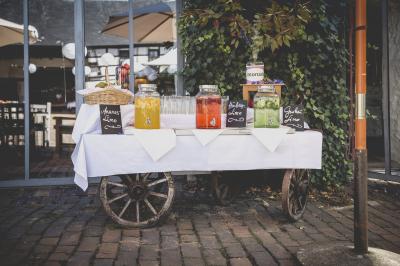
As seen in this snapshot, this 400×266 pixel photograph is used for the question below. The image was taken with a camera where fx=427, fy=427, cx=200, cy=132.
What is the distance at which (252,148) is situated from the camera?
391 centimetres

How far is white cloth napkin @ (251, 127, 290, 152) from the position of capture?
151 inches

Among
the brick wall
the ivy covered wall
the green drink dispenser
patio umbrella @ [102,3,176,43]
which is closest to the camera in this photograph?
the green drink dispenser

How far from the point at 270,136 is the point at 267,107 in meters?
0.30

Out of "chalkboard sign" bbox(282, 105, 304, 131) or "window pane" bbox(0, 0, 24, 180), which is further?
"window pane" bbox(0, 0, 24, 180)

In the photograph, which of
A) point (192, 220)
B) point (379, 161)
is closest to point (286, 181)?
point (192, 220)

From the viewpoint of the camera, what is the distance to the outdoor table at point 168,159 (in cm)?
368

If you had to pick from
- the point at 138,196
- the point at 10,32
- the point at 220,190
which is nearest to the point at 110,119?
the point at 138,196

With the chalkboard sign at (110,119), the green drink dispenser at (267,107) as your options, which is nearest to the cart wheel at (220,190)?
the green drink dispenser at (267,107)

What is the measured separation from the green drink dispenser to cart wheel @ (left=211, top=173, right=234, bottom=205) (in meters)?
Result: 0.98

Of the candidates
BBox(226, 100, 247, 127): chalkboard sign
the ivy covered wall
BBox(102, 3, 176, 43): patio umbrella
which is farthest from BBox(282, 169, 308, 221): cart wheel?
BBox(102, 3, 176, 43): patio umbrella

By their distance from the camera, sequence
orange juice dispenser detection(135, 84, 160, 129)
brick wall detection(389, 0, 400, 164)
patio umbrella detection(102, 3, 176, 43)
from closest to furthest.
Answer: orange juice dispenser detection(135, 84, 160, 129), patio umbrella detection(102, 3, 176, 43), brick wall detection(389, 0, 400, 164)

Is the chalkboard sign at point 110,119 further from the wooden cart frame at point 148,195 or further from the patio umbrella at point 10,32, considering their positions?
the patio umbrella at point 10,32

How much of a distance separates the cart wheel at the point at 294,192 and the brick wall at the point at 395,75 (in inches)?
122

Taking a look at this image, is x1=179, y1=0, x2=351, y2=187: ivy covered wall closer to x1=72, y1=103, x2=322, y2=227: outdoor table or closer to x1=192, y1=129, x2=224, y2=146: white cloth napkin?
x1=72, y1=103, x2=322, y2=227: outdoor table
